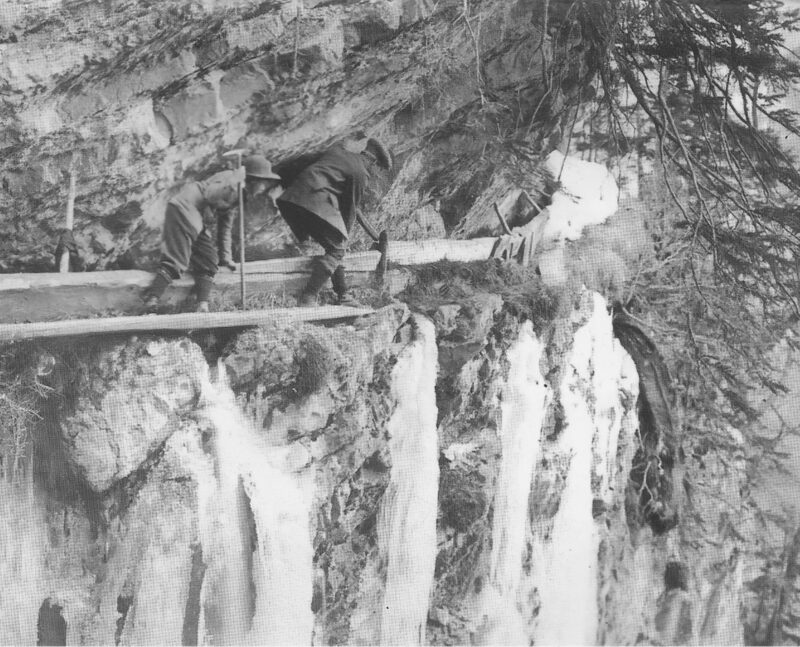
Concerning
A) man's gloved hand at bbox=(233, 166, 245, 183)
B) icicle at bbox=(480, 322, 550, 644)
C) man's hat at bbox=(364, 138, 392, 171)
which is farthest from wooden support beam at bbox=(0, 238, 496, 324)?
icicle at bbox=(480, 322, 550, 644)

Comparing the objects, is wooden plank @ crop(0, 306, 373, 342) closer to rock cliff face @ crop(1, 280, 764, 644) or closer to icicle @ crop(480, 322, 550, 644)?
rock cliff face @ crop(1, 280, 764, 644)

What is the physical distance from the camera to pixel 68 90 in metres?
2.29

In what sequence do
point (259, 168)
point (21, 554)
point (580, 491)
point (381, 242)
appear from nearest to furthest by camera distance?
point (21, 554), point (259, 168), point (381, 242), point (580, 491)

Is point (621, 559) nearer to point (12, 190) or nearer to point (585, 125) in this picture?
point (585, 125)

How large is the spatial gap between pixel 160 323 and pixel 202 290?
16 cm

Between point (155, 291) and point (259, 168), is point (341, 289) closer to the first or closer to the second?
point (259, 168)

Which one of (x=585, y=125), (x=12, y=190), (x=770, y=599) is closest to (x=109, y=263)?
(x=12, y=190)

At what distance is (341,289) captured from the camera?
8.54 ft

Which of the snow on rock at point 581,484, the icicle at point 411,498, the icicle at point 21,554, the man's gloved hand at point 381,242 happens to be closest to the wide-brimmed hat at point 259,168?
the man's gloved hand at point 381,242

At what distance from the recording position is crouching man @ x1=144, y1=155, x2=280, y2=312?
7.44 ft

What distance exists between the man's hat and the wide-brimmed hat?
382 millimetres

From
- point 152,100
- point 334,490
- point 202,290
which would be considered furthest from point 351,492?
point 152,100

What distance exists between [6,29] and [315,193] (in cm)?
97

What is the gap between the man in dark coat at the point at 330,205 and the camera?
243 cm
